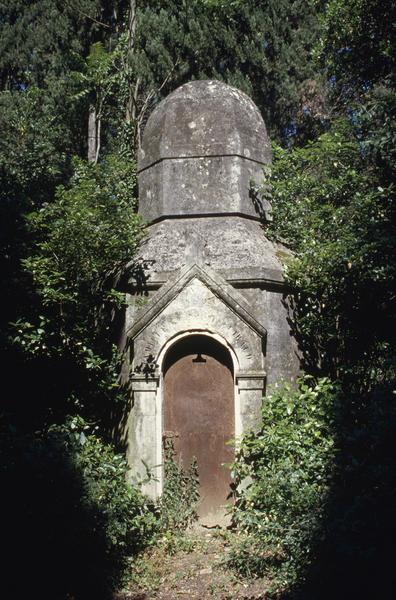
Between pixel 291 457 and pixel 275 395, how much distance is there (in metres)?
0.75

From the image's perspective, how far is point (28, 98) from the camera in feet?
53.8

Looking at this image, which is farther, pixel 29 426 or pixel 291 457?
pixel 29 426

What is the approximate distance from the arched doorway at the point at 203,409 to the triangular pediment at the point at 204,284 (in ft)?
1.67

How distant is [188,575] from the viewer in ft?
19.7

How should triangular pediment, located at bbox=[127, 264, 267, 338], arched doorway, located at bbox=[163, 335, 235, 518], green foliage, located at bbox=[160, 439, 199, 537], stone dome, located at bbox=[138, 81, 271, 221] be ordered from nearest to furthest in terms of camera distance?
green foliage, located at bbox=[160, 439, 199, 537]
triangular pediment, located at bbox=[127, 264, 267, 338]
arched doorway, located at bbox=[163, 335, 235, 518]
stone dome, located at bbox=[138, 81, 271, 221]

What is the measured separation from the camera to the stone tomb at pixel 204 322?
23.2ft

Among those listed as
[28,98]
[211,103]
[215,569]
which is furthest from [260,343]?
[28,98]

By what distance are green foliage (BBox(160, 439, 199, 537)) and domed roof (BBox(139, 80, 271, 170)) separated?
3.97 meters

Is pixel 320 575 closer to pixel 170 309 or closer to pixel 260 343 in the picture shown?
pixel 260 343

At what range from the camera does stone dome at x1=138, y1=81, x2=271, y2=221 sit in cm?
830

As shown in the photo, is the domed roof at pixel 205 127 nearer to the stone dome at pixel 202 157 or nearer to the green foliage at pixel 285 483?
the stone dome at pixel 202 157

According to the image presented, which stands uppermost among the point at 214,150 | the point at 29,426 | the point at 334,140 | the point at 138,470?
the point at 334,140

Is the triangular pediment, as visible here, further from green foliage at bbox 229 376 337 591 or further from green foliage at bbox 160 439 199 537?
green foliage at bbox 160 439 199 537

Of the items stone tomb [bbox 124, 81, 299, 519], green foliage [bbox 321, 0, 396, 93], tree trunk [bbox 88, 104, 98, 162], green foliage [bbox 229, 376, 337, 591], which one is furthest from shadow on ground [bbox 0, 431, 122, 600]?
tree trunk [bbox 88, 104, 98, 162]
